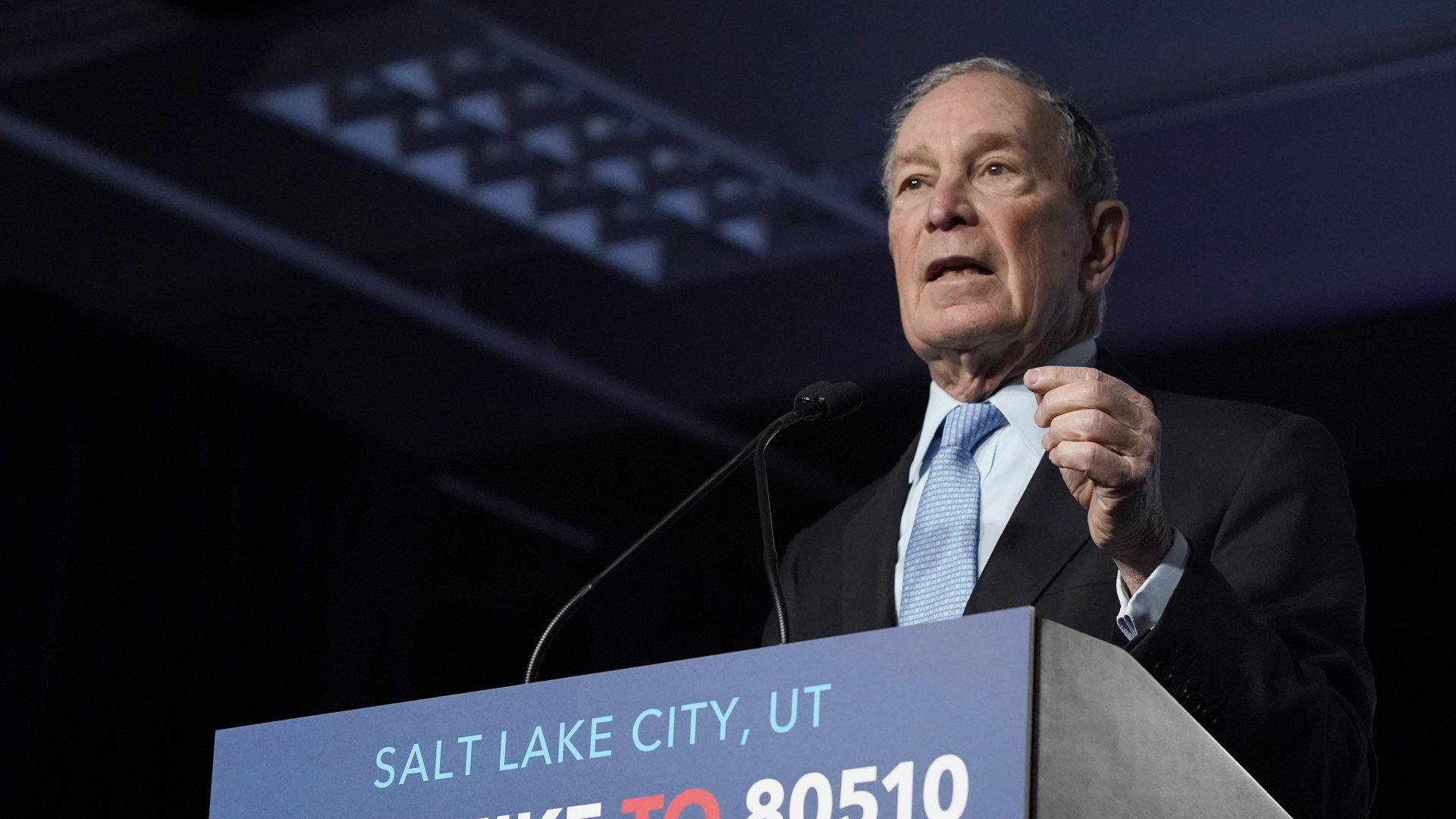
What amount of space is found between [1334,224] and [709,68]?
1760 mm

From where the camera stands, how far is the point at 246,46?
452 cm

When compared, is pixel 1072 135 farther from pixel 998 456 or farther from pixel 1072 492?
pixel 1072 492

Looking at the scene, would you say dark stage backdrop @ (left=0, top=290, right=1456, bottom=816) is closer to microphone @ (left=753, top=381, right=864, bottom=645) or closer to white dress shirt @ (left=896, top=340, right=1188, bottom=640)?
white dress shirt @ (left=896, top=340, right=1188, bottom=640)

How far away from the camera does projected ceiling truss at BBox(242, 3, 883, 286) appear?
4.37 meters

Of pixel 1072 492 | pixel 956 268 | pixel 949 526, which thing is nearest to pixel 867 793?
pixel 1072 492

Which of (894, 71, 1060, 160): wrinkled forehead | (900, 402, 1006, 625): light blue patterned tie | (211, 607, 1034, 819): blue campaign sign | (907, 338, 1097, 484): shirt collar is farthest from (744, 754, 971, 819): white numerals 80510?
(894, 71, 1060, 160): wrinkled forehead

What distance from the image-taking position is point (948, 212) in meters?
1.91

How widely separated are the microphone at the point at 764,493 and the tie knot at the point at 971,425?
6.2 inches

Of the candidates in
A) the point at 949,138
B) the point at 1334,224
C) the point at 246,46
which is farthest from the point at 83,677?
the point at 949,138

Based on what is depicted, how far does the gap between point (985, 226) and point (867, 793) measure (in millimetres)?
925

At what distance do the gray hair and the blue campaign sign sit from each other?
987 millimetres

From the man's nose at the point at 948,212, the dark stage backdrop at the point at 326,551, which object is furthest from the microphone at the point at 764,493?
the dark stage backdrop at the point at 326,551

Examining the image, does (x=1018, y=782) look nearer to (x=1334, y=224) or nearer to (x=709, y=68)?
(x=709, y=68)

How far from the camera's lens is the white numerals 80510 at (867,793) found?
108 cm
